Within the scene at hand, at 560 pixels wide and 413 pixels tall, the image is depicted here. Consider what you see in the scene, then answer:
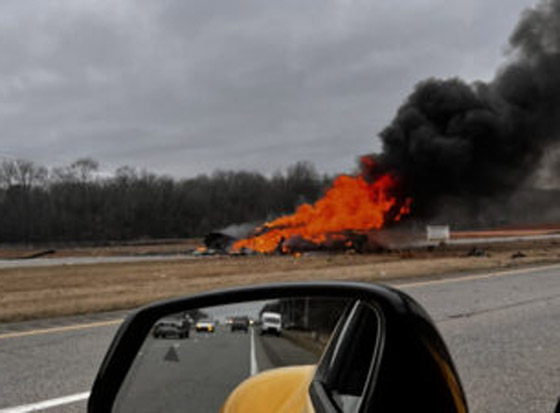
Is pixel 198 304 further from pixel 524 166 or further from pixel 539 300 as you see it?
pixel 524 166

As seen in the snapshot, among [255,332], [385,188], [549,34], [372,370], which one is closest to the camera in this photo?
[372,370]

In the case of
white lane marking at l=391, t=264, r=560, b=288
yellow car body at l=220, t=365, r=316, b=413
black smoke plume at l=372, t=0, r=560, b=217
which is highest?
black smoke plume at l=372, t=0, r=560, b=217

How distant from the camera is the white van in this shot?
5.09 ft

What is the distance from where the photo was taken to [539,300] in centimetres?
1111

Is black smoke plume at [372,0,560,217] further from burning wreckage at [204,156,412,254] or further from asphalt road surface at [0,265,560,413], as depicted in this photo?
asphalt road surface at [0,265,560,413]

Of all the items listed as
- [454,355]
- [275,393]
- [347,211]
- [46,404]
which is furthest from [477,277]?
[347,211]

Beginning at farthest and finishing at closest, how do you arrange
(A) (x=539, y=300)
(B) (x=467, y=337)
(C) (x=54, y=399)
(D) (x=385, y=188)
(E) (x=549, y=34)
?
(E) (x=549, y=34)
(D) (x=385, y=188)
(A) (x=539, y=300)
(B) (x=467, y=337)
(C) (x=54, y=399)

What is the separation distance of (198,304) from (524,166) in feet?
139

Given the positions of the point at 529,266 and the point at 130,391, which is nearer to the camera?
the point at 130,391

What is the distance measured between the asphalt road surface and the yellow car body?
39 mm

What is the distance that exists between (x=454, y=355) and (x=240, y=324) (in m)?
5.48

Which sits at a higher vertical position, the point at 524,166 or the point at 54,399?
the point at 524,166

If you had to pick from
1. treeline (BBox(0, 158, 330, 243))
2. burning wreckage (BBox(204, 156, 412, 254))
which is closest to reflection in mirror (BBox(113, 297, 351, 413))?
burning wreckage (BBox(204, 156, 412, 254))

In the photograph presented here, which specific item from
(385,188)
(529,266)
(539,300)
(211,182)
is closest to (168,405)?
(539,300)
